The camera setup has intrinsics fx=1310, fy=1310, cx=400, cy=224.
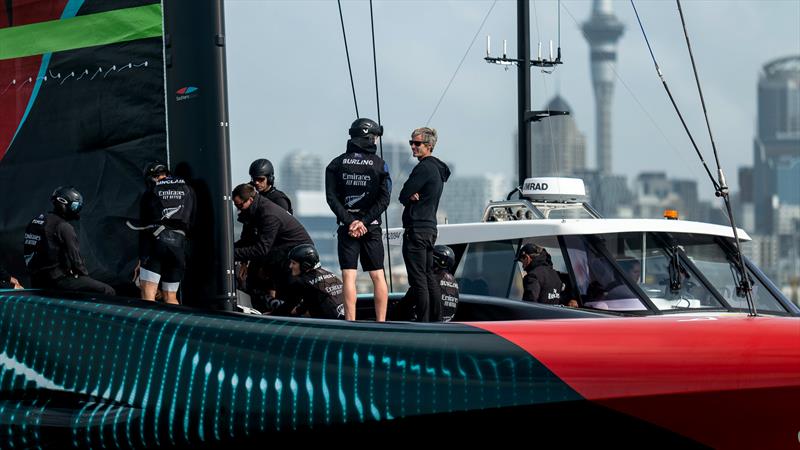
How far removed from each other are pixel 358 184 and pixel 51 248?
1.65 metres

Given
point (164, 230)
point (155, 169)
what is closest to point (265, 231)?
point (164, 230)

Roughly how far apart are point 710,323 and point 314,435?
4.09 ft

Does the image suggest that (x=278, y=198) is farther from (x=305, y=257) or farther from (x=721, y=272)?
(x=721, y=272)

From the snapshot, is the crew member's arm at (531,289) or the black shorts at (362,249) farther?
the crew member's arm at (531,289)

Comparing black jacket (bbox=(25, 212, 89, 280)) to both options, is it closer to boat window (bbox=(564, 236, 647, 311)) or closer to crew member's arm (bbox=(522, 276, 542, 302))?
crew member's arm (bbox=(522, 276, 542, 302))

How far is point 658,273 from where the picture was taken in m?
8.05

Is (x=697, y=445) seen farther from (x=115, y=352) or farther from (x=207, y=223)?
(x=207, y=223)

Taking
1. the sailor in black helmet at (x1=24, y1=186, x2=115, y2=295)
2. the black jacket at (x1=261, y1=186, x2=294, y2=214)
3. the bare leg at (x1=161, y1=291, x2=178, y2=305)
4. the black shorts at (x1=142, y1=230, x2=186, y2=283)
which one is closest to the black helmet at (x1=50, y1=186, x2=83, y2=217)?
the sailor in black helmet at (x1=24, y1=186, x2=115, y2=295)

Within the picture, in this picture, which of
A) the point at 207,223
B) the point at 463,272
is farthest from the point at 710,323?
the point at 463,272

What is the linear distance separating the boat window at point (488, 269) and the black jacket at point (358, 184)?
2388mm

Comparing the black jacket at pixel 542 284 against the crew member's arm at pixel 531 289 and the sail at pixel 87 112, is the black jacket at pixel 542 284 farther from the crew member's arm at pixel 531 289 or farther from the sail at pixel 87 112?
the sail at pixel 87 112

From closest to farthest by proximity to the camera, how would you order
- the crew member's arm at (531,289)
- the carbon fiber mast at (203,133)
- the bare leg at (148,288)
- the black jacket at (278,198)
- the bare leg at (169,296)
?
the carbon fiber mast at (203,133), the bare leg at (169,296), the bare leg at (148,288), the crew member's arm at (531,289), the black jacket at (278,198)

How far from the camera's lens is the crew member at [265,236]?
7473 mm

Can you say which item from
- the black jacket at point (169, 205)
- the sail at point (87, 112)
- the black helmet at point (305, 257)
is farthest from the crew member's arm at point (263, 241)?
the black jacket at point (169, 205)
